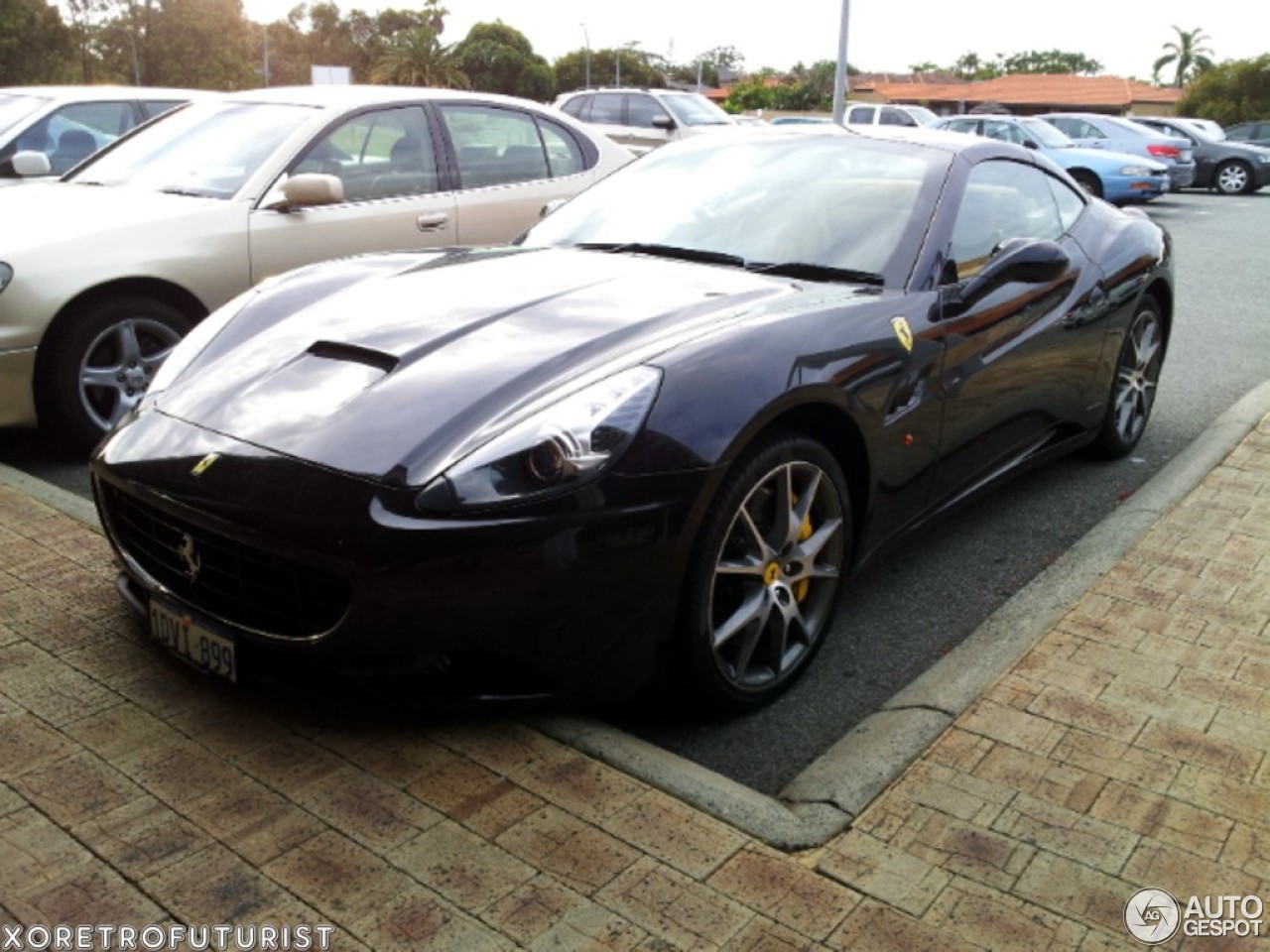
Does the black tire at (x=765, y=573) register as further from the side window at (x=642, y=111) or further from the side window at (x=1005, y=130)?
the side window at (x=1005, y=130)

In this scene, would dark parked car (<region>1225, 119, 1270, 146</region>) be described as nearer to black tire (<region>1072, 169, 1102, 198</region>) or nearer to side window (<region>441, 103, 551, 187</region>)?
black tire (<region>1072, 169, 1102, 198</region>)

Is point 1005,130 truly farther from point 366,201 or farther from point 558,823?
point 558,823

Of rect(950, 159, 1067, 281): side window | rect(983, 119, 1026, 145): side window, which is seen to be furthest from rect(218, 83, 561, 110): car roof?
rect(983, 119, 1026, 145): side window

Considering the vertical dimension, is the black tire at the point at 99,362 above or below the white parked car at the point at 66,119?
below

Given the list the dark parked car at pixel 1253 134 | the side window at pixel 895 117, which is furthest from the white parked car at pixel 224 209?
the dark parked car at pixel 1253 134

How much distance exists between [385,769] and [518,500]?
66 cm

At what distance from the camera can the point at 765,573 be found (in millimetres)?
3174

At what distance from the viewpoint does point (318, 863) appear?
7.81 ft

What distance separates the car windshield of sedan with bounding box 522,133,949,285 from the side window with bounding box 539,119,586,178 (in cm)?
264

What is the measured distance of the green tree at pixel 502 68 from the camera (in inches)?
3100

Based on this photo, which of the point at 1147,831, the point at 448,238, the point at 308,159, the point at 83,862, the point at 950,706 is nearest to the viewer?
the point at 83,862

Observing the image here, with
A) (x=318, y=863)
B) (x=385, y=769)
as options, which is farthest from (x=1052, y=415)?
(x=318, y=863)

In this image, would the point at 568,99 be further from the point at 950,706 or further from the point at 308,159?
the point at 950,706

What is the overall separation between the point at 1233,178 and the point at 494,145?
22587 mm
